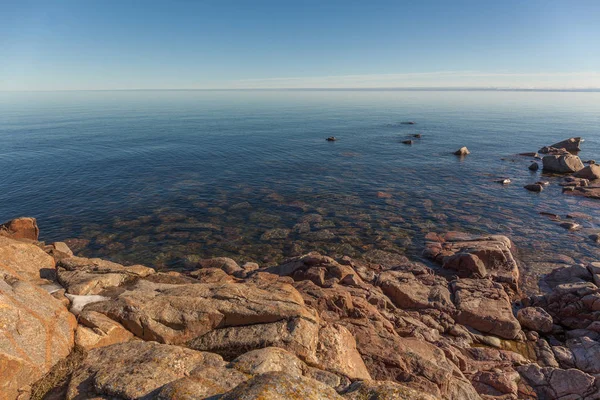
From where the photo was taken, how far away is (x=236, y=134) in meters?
104

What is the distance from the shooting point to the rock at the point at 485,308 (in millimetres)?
18266

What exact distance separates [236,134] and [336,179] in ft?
199

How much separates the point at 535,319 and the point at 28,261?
30109 mm

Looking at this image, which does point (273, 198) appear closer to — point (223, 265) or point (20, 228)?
point (223, 265)

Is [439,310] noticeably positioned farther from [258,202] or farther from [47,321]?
[258,202]

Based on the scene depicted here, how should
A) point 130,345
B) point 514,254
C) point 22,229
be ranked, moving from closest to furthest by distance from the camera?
point 130,345, point 22,229, point 514,254

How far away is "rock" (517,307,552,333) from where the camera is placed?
738 inches

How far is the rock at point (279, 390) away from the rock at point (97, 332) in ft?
22.2

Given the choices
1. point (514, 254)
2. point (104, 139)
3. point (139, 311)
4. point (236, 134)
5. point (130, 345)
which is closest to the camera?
point (130, 345)

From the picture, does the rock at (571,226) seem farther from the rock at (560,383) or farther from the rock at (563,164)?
the rock at (563,164)

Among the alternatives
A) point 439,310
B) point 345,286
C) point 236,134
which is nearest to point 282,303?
point 345,286

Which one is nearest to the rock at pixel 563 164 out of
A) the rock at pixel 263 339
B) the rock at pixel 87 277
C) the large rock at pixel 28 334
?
the rock at pixel 263 339

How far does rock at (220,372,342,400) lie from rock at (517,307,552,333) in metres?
19.0

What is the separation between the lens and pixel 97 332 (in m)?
10.4
